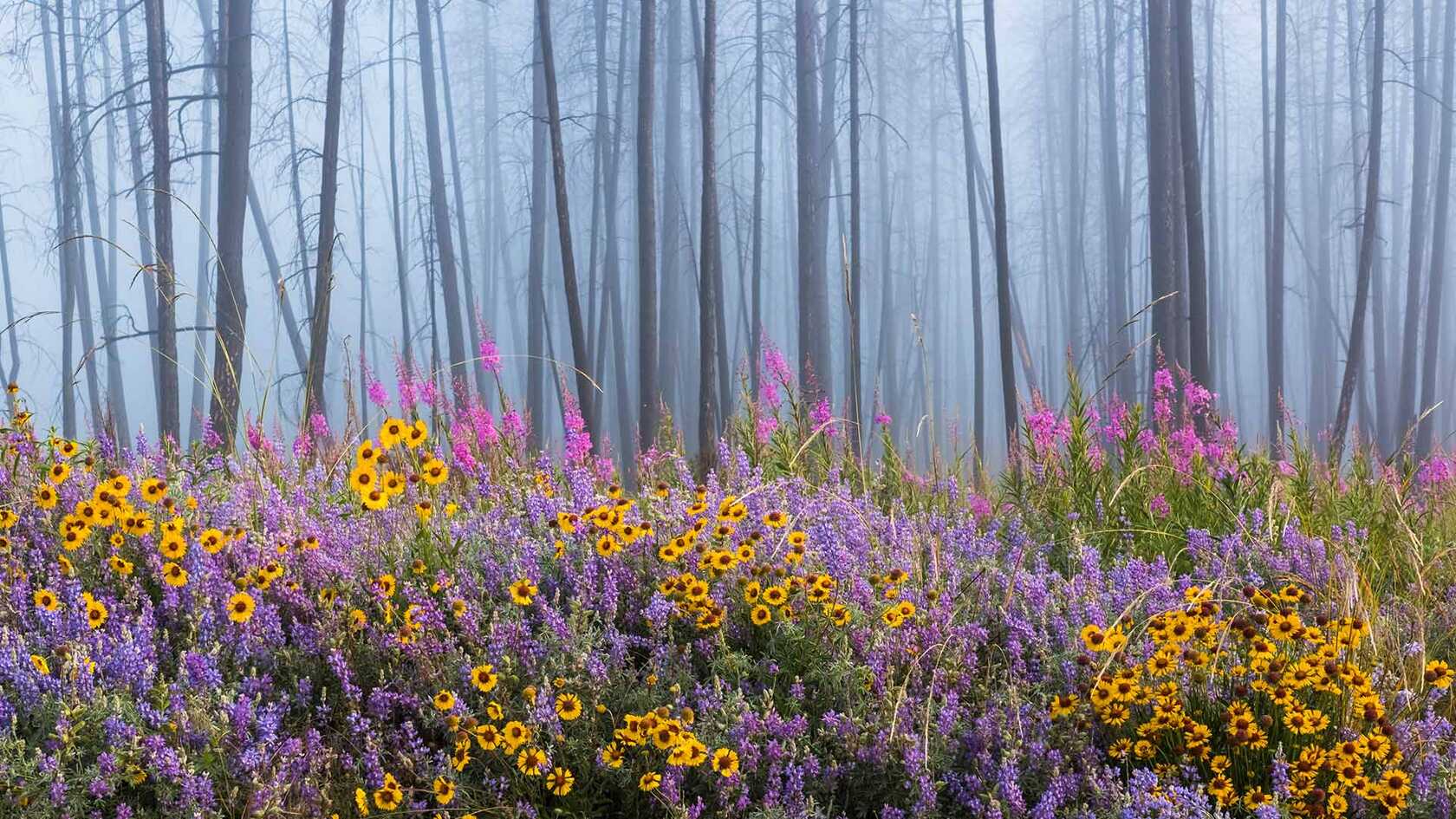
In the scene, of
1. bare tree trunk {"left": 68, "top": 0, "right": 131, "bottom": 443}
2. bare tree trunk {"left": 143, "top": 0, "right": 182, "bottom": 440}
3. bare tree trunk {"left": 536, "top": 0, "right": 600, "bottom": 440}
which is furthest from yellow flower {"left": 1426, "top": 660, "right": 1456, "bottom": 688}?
bare tree trunk {"left": 68, "top": 0, "right": 131, "bottom": 443}

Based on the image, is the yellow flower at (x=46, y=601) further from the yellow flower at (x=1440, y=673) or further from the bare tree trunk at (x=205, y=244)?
the bare tree trunk at (x=205, y=244)

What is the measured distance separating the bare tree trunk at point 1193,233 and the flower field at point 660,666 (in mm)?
5253

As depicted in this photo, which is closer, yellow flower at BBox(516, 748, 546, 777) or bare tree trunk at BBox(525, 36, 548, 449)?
yellow flower at BBox(516, 748, 546, 777)

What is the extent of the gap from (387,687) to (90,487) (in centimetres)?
131

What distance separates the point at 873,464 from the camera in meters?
4.17

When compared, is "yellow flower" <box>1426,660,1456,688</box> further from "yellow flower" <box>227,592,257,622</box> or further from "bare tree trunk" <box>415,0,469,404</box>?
"bare tree trunk" <box>415,0,469,404</box>

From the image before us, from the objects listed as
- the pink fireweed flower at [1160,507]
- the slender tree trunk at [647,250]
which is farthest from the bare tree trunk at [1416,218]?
the pink fireweed flower at [1160,507]

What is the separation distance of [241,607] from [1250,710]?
5.89 feet

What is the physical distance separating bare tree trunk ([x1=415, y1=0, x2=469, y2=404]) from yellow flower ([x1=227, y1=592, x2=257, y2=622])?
9.68 meters

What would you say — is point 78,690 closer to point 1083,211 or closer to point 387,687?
point 387,687

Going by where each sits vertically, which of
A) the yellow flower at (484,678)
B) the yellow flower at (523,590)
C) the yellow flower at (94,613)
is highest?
the yellow flower at (94,613)

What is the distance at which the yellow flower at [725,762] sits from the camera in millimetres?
1558

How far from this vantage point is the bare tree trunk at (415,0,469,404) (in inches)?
463

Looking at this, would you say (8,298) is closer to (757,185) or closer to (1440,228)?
(757,185)
